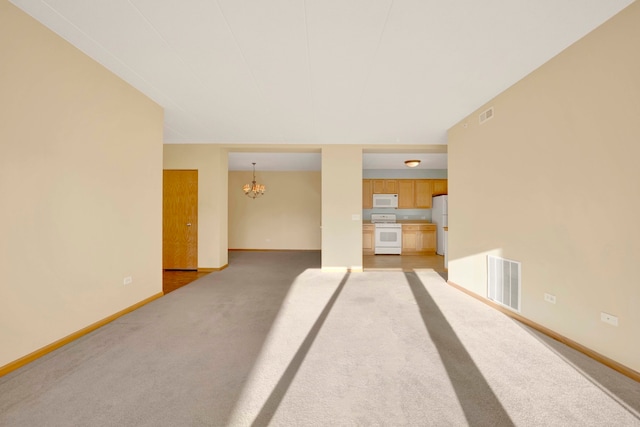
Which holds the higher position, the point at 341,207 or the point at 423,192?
the point at 423,192

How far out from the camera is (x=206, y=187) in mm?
5305

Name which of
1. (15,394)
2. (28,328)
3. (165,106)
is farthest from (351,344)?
(165,106)

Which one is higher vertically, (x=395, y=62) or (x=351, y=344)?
(x=395, y=62)

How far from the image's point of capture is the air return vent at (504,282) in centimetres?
286

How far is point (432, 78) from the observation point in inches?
107

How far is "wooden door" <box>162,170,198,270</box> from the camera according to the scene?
5336 mm

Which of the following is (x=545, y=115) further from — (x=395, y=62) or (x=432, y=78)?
(x=395, y=62)

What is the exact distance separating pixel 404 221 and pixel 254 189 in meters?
4.72

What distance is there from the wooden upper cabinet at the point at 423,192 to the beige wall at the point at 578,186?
15.2 feet

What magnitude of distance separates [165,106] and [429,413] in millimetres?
4294

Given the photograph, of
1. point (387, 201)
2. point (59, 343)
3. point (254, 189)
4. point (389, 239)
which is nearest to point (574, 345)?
point (59, 343)

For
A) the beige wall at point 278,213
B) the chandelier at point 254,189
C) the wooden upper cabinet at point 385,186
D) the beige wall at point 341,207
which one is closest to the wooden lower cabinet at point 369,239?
the wooden upper cabinet at point 385,186

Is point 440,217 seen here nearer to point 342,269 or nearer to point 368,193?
point 368,193

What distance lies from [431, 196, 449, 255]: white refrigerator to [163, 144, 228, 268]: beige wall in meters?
5.69
